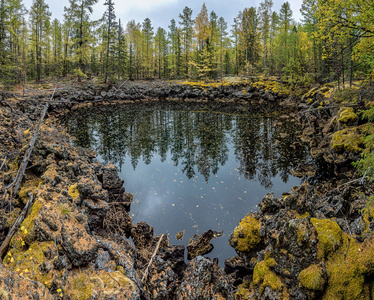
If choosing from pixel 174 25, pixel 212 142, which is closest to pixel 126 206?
pixel 212 142

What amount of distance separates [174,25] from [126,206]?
6247 cm

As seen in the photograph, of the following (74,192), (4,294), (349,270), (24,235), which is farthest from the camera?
(74,192)

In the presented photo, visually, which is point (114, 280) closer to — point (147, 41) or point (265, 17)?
point (265, 17)

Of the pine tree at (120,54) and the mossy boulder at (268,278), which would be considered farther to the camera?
the pine tree at (120,54)

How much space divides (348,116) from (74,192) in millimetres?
16616

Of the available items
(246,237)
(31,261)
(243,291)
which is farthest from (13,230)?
(246,237)

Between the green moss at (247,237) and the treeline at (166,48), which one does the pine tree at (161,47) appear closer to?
the treeline at (166,48)

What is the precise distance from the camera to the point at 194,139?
2130 centimetres

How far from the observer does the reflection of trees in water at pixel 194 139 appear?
599 inches

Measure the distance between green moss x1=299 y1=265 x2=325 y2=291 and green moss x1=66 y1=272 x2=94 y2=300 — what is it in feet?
14.2

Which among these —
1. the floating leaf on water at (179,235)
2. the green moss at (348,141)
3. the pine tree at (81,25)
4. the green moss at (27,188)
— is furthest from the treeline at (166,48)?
the floating leaf on water at (179,235)

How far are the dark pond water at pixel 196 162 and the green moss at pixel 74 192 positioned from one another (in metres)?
3.09

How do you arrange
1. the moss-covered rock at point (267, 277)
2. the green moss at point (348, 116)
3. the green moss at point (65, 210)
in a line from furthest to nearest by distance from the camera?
the green moss at point (348, 116) < the green moss at point (65, 210) < the moss-covered rock at point (267, 277)

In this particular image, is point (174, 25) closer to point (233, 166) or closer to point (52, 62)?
point (52, 62)
